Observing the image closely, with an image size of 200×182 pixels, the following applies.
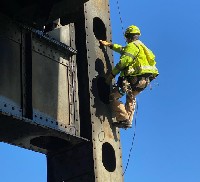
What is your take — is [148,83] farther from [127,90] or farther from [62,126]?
[62,126]

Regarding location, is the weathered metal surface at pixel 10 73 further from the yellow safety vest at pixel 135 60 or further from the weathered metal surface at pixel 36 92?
the yellow safety vest at pixel 135 60

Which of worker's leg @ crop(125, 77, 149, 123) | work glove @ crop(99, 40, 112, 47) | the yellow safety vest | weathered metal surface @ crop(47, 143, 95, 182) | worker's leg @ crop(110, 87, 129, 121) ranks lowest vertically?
weathered metal surface @ crop(47, 143, 95, 182)

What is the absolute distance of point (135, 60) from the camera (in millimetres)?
11906

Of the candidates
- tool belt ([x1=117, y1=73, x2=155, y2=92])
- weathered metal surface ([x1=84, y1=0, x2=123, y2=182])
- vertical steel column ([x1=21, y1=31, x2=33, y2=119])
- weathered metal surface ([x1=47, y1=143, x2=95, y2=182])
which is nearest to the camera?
Answer: vertical steel column ([x1=21, y1=31, x2=33, y2=119])

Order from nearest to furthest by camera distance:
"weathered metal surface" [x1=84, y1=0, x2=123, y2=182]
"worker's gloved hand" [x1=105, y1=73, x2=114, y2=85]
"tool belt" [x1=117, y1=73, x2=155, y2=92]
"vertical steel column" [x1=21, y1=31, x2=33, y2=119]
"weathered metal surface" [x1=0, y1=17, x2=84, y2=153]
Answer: "weathered metal surface" [x1=0, y1=17, x2=84, y2=153]
"vertical steel column" [x1=21, y1=31, x2=33, y2=119]
"weathered metal surface" [x1=84, y1=0, x2=123, y2=182]
"worker's gloved hand" [x1=105, y1=73, x2=114, y2=85]
"tool belt" [x1=117, y1=73, x2=155, y2=92]

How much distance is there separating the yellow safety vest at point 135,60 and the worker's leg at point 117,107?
0.48 m

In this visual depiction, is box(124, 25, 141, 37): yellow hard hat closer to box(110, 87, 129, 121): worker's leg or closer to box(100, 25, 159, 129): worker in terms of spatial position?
box(100, 25, 159, 129): worker

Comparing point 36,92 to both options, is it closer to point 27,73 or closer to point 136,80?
point 27,73

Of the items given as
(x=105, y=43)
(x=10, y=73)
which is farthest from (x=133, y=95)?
(x=10, y=73)

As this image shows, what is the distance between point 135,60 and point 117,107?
1190 mm

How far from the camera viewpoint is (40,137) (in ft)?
36.2

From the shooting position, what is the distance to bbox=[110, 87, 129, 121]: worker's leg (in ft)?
37.3

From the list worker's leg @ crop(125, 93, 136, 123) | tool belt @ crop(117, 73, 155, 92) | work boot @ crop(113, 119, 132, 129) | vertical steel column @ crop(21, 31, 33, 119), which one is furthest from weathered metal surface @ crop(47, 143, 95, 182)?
tool belt @ crop(117, 73, 155, 92)

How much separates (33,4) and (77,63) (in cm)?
189
